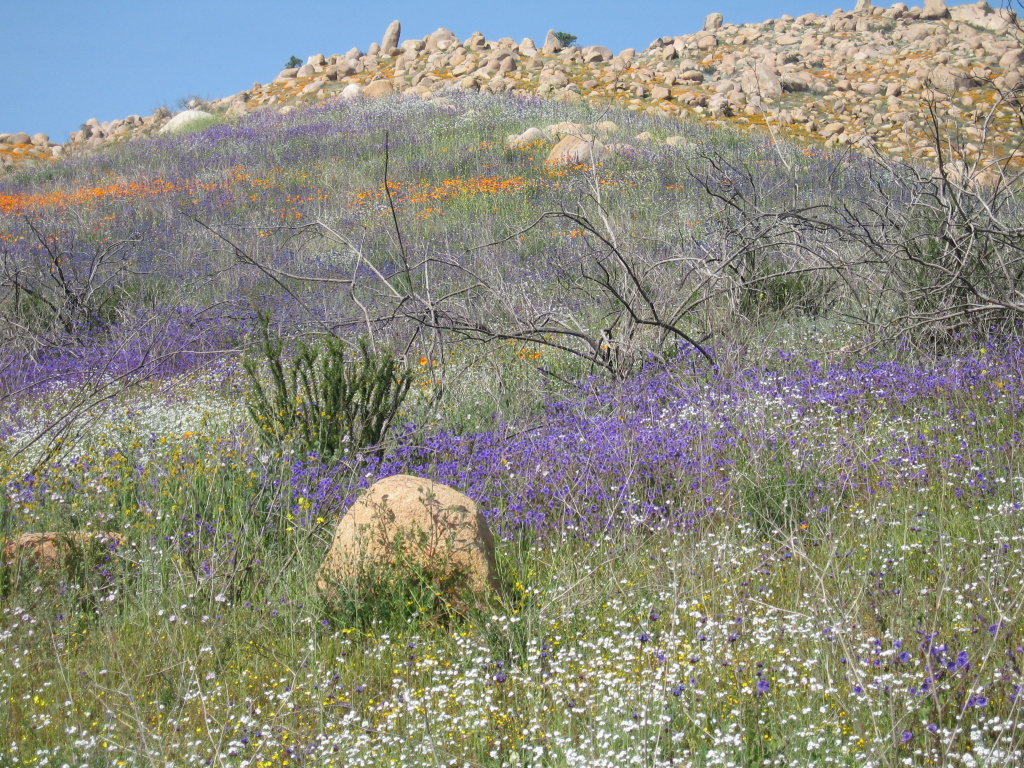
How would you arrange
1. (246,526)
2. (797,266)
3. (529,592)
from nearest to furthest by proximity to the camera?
(529,592)
(246,526)
(797,266)

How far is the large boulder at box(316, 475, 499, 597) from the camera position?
10.7ft

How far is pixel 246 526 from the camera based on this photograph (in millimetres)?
3508

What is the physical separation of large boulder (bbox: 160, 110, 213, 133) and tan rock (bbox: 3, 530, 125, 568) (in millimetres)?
27190

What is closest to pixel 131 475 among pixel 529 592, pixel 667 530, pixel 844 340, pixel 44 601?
pixel 44 601

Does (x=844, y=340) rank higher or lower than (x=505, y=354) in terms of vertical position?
lower

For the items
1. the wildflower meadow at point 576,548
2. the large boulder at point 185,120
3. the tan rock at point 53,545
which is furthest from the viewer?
the large boulder at point 185,120

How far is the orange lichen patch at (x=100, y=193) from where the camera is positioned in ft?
51.4

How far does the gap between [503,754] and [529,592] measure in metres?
0.79

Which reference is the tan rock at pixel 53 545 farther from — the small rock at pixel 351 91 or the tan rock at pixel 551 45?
the tan rock at pixel 551 45

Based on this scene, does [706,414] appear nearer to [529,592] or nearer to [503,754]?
[529,592]

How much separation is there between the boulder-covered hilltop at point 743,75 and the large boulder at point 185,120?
0.57 ft

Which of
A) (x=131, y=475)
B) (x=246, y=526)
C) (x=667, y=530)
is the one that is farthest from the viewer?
(x=131, y=475)

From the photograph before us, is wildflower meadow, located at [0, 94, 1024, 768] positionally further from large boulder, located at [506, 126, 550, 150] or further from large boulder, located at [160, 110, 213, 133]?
large boulder, located at [160, 110, 213, 133]

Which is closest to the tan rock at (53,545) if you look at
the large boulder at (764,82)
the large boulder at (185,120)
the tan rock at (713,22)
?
the large boulder at (764,82)
